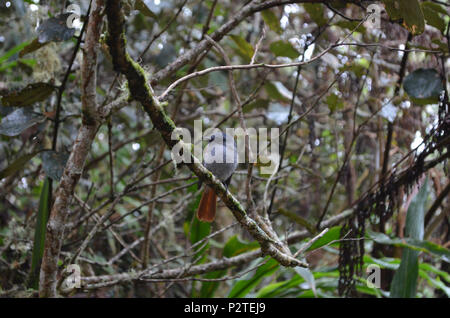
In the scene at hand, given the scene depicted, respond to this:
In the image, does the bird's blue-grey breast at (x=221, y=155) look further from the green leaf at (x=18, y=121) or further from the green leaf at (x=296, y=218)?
the green leaf at (x=18, y=121)

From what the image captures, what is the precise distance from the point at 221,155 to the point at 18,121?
0.90m

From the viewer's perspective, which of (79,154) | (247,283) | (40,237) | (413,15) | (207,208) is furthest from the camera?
(247,283)

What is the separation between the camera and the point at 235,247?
249cm

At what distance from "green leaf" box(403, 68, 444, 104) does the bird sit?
2.98 ft

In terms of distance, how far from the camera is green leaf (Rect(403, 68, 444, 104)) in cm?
224

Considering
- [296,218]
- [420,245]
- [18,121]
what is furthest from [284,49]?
[18,121]

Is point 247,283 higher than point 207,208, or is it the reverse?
point 207,208

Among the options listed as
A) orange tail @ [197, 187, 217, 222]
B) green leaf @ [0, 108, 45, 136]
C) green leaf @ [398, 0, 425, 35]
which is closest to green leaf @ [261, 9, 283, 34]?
green leaf @ [398, 0, 425, 35]

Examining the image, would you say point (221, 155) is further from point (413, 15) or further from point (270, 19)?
point (413, 15)

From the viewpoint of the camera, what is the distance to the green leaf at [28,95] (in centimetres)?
184

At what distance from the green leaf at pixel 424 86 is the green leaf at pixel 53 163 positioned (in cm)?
164

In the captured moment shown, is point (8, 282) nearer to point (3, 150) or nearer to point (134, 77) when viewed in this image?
point (3, 150)
